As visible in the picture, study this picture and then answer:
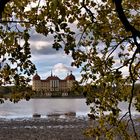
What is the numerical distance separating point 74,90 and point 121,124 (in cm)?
140

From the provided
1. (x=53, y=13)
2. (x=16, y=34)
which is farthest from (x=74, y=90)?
(x=53, y=13)

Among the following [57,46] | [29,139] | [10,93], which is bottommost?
[29,139]

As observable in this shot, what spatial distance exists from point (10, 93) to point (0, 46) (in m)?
1.10

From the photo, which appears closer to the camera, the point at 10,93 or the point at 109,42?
the point at 10,93

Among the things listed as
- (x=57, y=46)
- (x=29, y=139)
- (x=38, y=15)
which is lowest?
(x=29, y=139)

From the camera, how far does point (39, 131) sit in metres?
46.7

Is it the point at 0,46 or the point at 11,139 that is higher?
the point at 0,46

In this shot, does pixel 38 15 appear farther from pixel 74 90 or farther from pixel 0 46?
pixel 74 90

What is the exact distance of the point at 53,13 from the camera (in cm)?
683

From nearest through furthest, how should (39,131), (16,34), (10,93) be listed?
(16,34), (10,93), (39,131)

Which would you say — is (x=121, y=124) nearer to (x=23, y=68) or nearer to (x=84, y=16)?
(x=84, y=16)

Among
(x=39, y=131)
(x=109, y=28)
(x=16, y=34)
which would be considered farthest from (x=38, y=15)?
(x=39, y=131)

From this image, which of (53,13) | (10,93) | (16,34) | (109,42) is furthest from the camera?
(109,42)

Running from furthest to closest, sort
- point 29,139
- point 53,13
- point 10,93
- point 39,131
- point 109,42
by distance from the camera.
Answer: point 39,131, point 29,139, point 109,42, point 10,93, point 53,13
